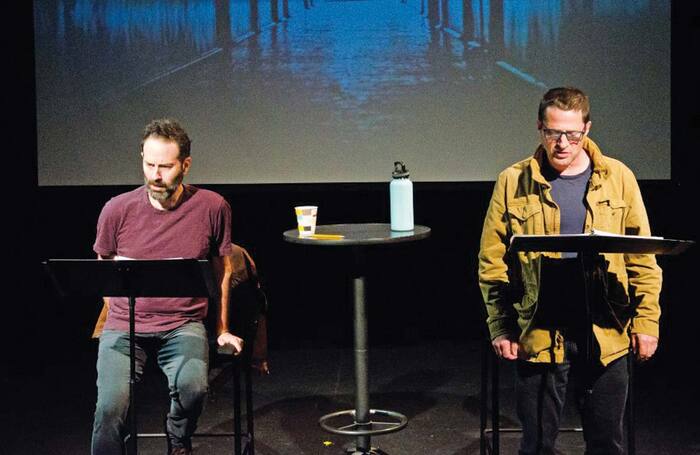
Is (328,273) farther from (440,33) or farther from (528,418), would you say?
(528,418)

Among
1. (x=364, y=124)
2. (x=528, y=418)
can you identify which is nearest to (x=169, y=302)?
(x=528, y=418)

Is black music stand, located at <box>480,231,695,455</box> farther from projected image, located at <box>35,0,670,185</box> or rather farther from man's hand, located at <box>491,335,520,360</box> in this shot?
projected image, located at <box>35,0,670,185</box>

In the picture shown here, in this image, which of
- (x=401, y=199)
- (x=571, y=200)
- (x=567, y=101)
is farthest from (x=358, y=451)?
(x=567, y=101)

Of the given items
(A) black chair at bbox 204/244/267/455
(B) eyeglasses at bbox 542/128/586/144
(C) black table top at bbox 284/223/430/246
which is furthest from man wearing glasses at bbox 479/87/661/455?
(A) black chair at bbox 204/244/267/455

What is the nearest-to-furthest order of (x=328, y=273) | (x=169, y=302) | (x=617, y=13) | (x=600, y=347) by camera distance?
(x=600, y=347) < (x=169, y=302) < (x=617, y=13) < (x=328, y=273)

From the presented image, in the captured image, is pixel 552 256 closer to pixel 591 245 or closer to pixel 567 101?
pixel 591 245

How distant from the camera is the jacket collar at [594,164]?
8.53ft

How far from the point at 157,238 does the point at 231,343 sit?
0.46 m

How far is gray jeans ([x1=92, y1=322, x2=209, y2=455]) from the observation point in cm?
276

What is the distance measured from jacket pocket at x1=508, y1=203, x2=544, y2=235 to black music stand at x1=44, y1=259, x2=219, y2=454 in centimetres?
96

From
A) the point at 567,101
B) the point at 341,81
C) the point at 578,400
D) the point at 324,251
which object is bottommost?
the point at 578,400

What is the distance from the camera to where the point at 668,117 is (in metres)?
5.16

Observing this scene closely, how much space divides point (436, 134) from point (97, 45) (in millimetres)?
2173

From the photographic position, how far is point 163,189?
302 centimetres
